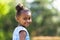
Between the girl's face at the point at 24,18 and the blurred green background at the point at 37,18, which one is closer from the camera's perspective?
the girl's face at the point at 24,18

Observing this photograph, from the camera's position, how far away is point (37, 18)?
12.0 metres

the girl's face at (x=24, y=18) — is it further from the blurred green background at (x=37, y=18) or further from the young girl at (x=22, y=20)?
the blurred green background at (x=37, y=18)

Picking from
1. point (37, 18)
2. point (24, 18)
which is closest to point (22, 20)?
point (24, 18)

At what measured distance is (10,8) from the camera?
10117mm

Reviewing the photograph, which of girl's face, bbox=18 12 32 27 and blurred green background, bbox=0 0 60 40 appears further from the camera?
blurred green background, bbox=0 0 60 40

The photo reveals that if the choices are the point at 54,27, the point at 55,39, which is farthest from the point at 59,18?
the point at 55,39

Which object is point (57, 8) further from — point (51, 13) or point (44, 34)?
point (44, 34)

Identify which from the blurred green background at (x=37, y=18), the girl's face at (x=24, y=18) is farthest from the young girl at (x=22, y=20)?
the blurred green background at (x=37, y=18)

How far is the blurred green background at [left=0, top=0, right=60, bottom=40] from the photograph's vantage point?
33.2 ft

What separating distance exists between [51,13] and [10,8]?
2.85 metres

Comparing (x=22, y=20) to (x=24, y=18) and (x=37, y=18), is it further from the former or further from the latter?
(x=37, y=18)

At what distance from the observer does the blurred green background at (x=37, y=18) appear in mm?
10117

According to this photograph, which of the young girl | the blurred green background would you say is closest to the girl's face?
the young girl

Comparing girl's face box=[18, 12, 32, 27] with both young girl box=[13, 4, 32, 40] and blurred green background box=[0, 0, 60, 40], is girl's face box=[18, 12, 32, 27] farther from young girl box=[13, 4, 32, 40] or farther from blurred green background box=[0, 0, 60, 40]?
blurred green background box=[0, 0, 60, 40]
